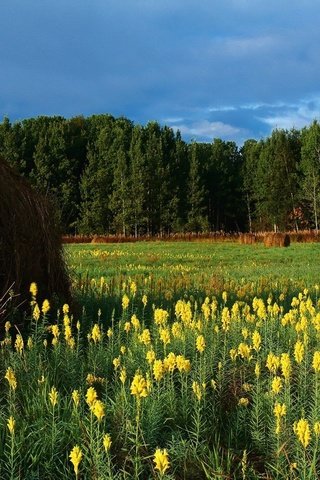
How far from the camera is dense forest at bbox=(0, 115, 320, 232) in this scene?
71.6 metres

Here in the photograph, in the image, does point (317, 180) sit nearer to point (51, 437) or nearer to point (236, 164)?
point (236, 164)

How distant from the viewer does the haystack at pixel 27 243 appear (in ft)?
25.7

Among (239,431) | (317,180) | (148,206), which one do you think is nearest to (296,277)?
(239,431)

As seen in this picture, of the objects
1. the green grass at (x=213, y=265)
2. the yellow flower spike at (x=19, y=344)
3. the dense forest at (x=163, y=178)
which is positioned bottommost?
the green grass at (x=213, y=265)

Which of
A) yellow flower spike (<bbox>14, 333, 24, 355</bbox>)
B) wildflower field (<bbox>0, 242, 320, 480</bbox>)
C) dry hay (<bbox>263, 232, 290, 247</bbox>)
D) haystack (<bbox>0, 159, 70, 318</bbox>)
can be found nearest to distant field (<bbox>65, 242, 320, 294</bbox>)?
haystack (<bbox>0, 159, 70, 318</bbox>)

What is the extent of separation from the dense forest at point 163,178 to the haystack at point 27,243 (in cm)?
5716

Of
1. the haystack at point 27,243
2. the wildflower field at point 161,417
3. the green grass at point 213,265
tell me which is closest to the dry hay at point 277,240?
the green grass at point 213,265

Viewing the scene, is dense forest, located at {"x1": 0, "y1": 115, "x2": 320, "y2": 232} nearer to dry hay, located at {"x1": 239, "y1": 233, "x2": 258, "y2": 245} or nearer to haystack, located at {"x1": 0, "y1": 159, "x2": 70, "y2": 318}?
dry hay, located at {"x1": 239, "y1": 233, "x2": 258, "y2": 245}

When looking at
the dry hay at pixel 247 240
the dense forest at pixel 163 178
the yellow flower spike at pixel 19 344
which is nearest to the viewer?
the yellow flower spike at pixel 19 344

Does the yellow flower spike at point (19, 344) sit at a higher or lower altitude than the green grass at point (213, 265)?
higher

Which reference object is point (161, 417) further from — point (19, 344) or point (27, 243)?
point (27, 243)

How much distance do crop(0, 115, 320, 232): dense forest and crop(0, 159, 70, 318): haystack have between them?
57159 millimetres

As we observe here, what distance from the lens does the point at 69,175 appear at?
258 ft

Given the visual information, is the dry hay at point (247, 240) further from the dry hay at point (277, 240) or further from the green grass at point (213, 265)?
the green grass at point (213, 265)
